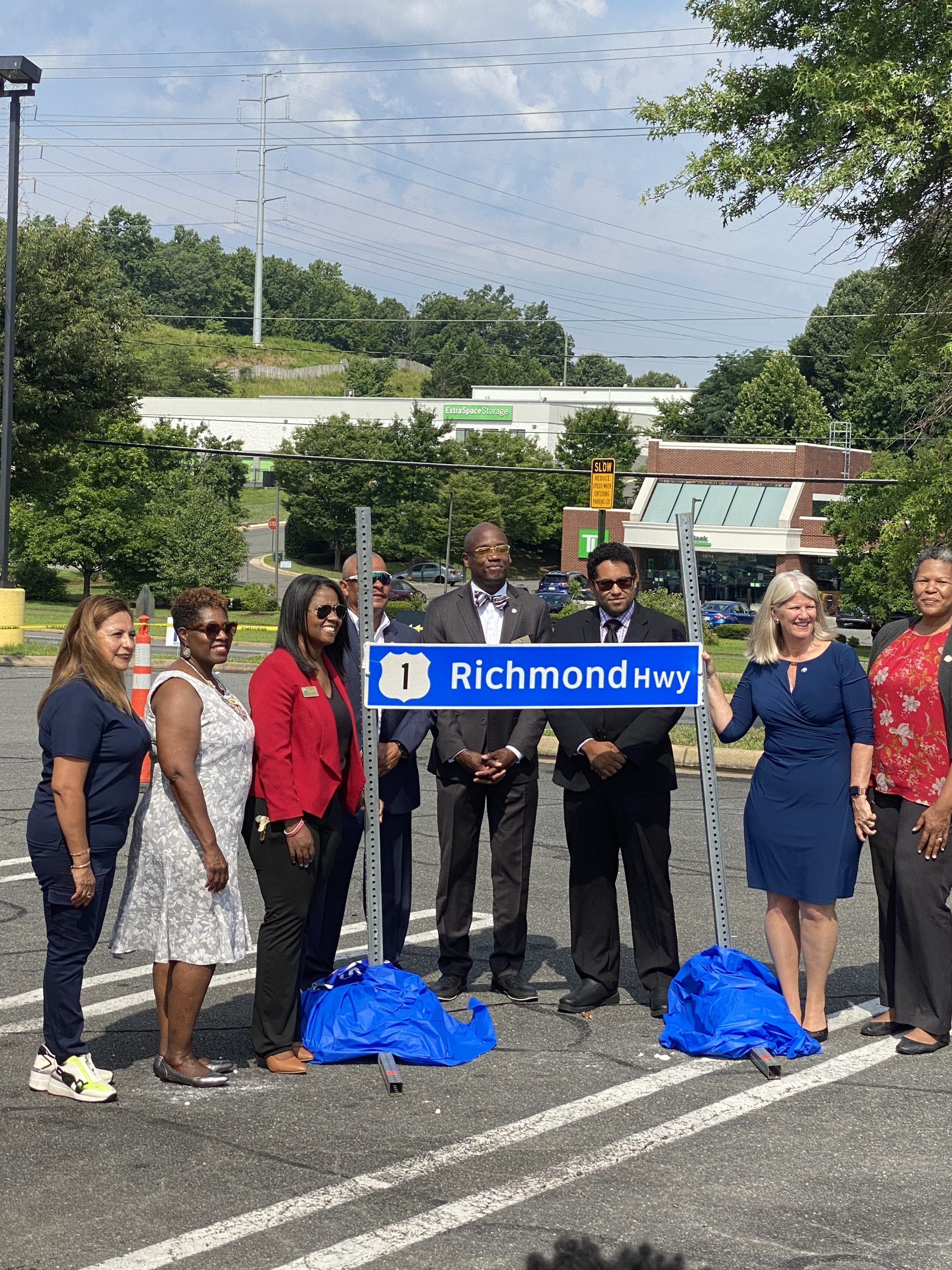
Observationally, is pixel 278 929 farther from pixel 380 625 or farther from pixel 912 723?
pixel 912 723

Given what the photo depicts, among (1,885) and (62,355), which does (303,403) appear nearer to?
(62,355)

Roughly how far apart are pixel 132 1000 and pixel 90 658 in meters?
2.02

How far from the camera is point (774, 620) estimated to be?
20.4 feet

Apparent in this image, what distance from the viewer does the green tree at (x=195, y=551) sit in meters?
60.0

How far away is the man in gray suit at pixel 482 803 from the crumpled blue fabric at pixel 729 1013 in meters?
0.82

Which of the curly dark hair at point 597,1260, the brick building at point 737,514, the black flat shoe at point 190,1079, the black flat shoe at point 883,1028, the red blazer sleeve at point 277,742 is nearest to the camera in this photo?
the curly dark hair at point 597,1260

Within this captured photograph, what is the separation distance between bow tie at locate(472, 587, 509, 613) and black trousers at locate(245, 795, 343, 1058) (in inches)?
61.0

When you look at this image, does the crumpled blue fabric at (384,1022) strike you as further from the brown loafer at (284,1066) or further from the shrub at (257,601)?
the shrub at (257,601)

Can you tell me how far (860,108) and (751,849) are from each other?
1251 cm

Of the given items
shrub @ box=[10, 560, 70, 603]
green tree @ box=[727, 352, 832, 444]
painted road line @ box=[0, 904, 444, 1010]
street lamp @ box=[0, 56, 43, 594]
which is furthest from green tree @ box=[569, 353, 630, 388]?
painted road line @ box=[0, 904, 444, 1010]

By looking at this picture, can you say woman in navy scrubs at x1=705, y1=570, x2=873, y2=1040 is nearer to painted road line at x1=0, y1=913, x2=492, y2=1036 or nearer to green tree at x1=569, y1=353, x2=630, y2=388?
painted road line at x1=0, y1=913, x2=492, y2=1036

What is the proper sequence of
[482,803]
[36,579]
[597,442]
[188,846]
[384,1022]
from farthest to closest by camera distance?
[597,442], [36,579], [482,803], [384,1022], [188,846]

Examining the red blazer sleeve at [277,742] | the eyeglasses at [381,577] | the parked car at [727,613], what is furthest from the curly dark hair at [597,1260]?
the parked car at [727,613]

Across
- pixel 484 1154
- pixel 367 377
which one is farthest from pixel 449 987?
pixel 367 377
